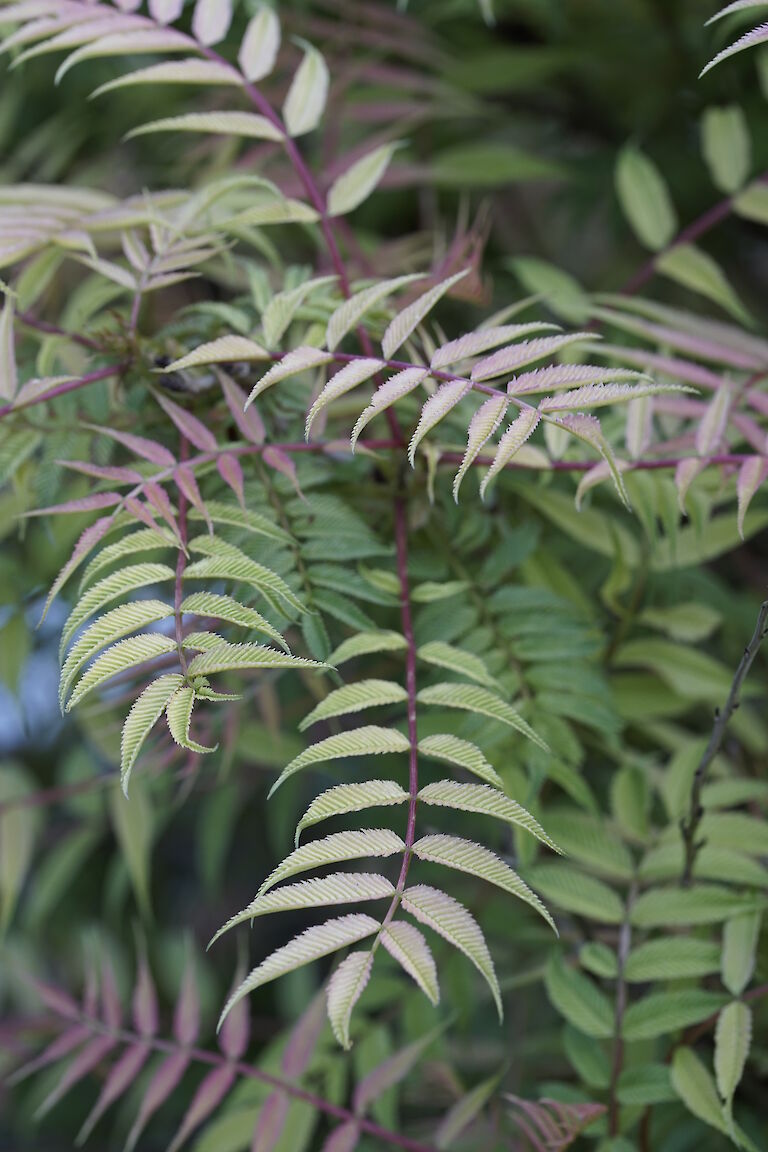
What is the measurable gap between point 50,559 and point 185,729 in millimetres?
480

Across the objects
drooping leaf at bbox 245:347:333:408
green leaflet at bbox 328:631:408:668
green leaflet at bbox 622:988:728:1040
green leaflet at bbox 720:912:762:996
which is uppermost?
drooping leaf at bbox 245:347:333:408

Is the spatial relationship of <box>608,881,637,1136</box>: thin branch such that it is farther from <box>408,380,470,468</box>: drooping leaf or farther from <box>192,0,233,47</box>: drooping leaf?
<box>192,0,233,47</box>: drooping leaf

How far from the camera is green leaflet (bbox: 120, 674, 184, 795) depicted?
1.39 ft

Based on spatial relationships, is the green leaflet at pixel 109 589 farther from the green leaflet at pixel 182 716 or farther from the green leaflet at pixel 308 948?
the green leaflet at pixel 308 948

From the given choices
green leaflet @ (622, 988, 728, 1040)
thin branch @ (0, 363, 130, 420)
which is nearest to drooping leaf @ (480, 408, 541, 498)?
thin branch @ (0, 363, 130, 420)

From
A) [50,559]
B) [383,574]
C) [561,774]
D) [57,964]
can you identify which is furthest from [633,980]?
[57,964]

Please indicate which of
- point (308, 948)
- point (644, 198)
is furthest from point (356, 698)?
point (644, 198)

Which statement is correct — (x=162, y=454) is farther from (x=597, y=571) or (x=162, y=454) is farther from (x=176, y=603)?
(x=597, y=571)

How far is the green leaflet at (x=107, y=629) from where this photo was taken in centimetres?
45

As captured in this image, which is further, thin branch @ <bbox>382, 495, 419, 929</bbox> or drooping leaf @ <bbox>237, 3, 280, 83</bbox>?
drooping leaf @ <bbox>237, 3, 280, 83</bbox>

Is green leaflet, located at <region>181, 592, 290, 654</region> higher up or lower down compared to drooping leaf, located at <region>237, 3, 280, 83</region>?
lower down

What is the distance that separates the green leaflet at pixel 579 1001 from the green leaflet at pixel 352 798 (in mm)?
248

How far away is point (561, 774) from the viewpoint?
2.08 feet

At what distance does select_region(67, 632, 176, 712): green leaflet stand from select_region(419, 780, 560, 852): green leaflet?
13cm
